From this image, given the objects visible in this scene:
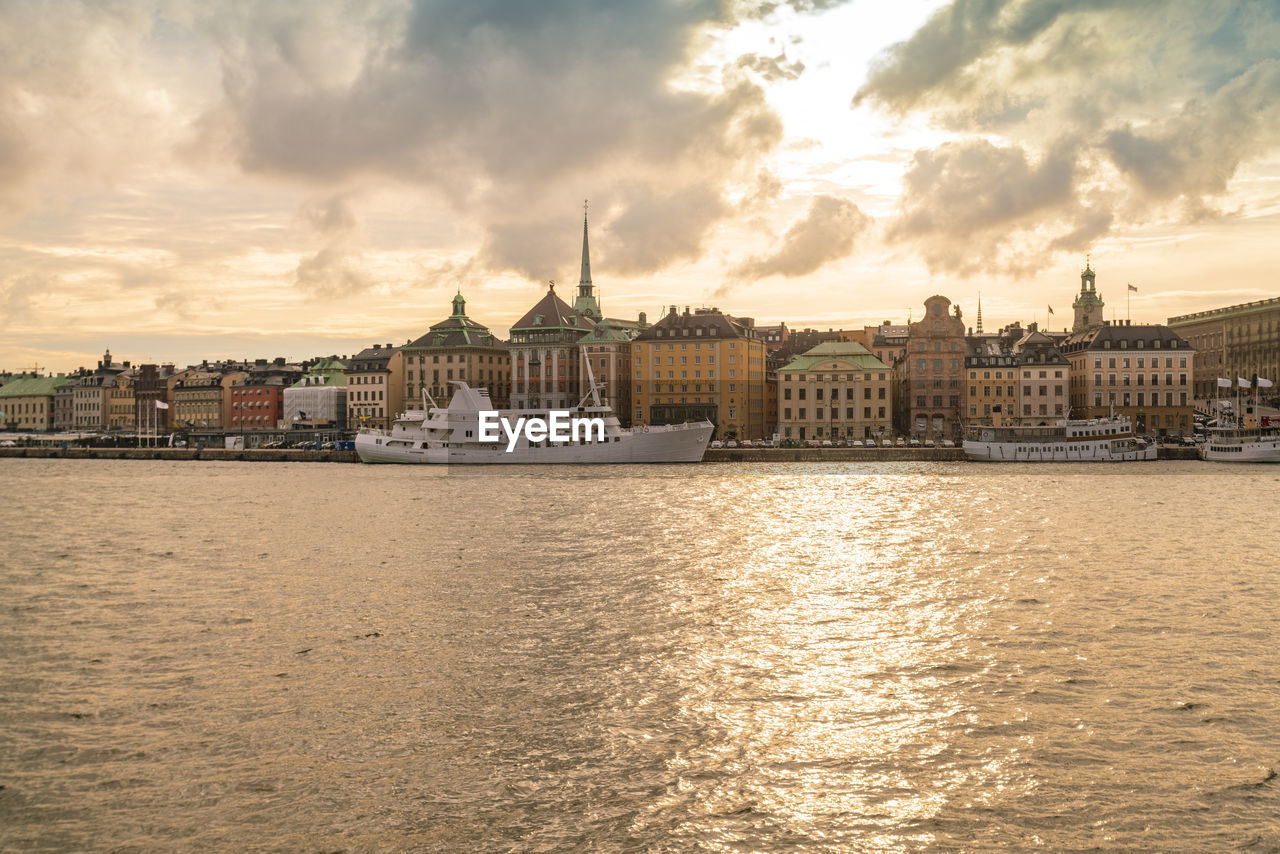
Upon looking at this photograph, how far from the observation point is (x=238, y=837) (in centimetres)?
992

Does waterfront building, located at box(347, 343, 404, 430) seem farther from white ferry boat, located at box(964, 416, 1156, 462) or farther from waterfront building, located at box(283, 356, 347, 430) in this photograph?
white ferry boat, located at box(964, 416, 1156, 462)

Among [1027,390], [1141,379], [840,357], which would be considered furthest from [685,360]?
[1141,379]

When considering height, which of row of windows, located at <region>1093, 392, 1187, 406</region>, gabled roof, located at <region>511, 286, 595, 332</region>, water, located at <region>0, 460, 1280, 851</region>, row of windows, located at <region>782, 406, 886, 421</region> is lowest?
water, located at <region>0, 460, 1280, 851</region>

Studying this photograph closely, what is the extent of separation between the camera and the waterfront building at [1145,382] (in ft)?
422

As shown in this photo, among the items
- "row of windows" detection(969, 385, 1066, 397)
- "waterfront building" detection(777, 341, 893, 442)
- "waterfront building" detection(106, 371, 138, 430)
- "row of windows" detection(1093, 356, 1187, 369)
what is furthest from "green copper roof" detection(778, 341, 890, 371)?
"waterfront building" detection(106, 371, 138, 430)

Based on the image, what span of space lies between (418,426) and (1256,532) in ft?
276

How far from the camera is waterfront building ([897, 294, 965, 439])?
127 meters

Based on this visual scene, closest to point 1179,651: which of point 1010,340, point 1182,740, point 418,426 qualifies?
point 1182,740

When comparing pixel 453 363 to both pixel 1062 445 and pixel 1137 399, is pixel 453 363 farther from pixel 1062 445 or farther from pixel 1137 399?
pixel 1137 399

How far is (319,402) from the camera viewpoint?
169m

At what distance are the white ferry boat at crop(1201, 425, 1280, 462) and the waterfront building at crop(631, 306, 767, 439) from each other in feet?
173

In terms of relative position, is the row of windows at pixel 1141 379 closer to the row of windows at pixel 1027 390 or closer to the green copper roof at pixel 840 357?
the row of windows at pixel 1027 390

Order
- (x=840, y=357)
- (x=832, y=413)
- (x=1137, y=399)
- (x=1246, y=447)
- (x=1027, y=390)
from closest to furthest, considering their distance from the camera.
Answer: (x=1246, y=447), (x=1027, y=390), (x=832, y=413), (x=1137, y=399), (x=840, y=357)

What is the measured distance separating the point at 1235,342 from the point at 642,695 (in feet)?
586
